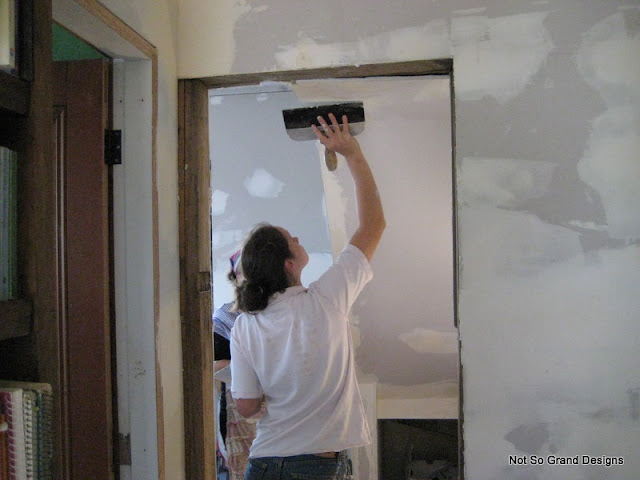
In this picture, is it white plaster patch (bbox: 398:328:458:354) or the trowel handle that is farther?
white plaster patch (bbox: 398:328:458:354)

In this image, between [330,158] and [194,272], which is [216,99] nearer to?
[330,158]

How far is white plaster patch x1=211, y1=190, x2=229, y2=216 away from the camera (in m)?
3.43

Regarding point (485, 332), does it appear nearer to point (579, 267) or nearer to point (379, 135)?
point (579, 267)

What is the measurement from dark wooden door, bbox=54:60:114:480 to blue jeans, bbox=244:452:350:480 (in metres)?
0.45

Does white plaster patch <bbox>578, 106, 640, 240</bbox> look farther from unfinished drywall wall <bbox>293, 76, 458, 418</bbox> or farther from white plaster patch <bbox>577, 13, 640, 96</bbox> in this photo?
unfinished drywall wall <bbox>293, 76, 458, 418</bbox>

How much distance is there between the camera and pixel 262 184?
333 centimetres

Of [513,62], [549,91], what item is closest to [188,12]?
[513,62]

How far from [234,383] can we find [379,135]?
1.44 metres

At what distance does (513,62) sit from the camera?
165 cm

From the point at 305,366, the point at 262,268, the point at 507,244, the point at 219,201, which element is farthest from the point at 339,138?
the point at 219,201

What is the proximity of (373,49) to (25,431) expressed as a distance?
1.34 meters

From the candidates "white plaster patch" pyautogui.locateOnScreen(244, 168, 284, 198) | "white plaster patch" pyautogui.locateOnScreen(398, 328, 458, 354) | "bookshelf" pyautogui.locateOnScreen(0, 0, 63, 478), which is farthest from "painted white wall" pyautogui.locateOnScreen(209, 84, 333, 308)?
"bookshelf" pyautogui.locateOnScreen(0, 0, 63, 478)

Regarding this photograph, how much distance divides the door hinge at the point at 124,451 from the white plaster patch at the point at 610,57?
1.66 meters

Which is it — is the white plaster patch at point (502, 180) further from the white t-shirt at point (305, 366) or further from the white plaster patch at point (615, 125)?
the white t-shirt at point (305, 366)
